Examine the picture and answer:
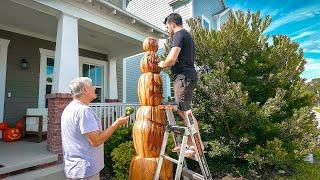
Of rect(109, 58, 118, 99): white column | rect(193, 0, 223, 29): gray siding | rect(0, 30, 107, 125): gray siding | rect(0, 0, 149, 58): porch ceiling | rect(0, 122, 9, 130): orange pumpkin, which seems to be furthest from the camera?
rect(193, 0, 223, 29): gray siding

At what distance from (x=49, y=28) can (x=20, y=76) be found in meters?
1.67

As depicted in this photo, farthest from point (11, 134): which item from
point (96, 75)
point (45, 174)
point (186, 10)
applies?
point (186, 10)

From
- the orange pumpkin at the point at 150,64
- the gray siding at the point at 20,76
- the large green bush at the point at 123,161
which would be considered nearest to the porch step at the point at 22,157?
the large green bush at the point at 123,161

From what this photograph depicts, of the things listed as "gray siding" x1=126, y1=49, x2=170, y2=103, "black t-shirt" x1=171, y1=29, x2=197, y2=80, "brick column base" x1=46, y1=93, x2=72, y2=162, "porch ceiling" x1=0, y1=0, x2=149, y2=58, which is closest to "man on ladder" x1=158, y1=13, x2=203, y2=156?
"black t-shirt" x1=171, y1=29, x2=197, y2=80

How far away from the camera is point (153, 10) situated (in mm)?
15289

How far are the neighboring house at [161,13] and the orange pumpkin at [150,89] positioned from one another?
9.25 metres

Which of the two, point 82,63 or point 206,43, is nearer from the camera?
point 206,43

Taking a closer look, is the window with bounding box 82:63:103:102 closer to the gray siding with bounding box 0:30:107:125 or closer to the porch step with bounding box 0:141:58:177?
the gray siding with bounding box 0:30:107:125

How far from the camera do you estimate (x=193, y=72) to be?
3.68 meters

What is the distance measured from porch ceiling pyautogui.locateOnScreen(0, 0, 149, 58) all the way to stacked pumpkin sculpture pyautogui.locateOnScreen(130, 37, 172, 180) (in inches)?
130

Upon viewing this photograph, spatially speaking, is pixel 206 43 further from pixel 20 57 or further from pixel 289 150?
pixel 20 57

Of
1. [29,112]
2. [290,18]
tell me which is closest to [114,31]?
[29,112]

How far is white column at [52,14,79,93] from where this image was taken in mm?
5840

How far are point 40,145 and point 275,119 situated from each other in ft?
18.2
